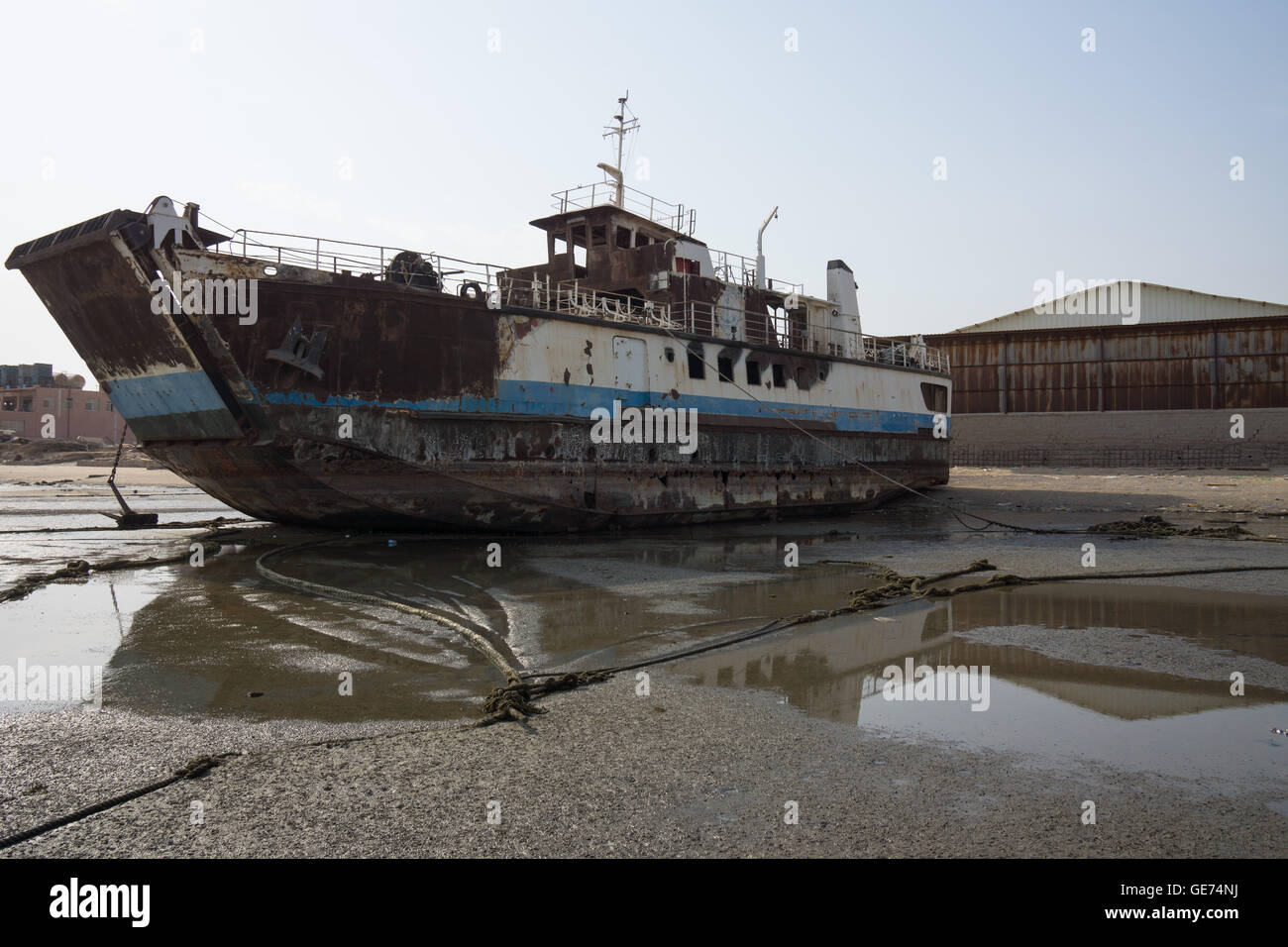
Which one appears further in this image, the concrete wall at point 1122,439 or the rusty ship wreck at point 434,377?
the concrete wall at point 1122,439

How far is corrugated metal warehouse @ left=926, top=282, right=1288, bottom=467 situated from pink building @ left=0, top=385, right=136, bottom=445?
51850 mm

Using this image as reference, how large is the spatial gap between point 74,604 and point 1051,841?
8.53m

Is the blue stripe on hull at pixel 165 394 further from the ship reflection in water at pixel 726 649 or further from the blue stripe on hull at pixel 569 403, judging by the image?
the ship reflection in water at pixel 726 649

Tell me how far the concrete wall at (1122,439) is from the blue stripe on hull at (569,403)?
1635 cm

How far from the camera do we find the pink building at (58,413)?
178 ft

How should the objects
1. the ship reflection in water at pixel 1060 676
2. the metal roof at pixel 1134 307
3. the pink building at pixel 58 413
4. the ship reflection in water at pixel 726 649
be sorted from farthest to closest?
the pink building at pixel 58 413, the metal roof at pixel 1134 307, the ship reflection in water at pixel 726 649, the ship reflection in water at pixel 1060 676

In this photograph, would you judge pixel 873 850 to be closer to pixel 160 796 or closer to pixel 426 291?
pixel 160 796

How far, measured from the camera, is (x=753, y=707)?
475 cm

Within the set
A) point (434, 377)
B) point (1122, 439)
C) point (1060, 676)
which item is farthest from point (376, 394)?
point (1122, 439)

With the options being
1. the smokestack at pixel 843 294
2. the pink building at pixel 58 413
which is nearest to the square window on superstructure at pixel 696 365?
the smokestack at pixel 843 294

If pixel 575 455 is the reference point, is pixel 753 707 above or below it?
below

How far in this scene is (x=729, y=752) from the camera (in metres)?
4.00

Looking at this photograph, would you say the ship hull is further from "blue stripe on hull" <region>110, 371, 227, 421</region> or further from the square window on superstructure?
the square window on superstructure
